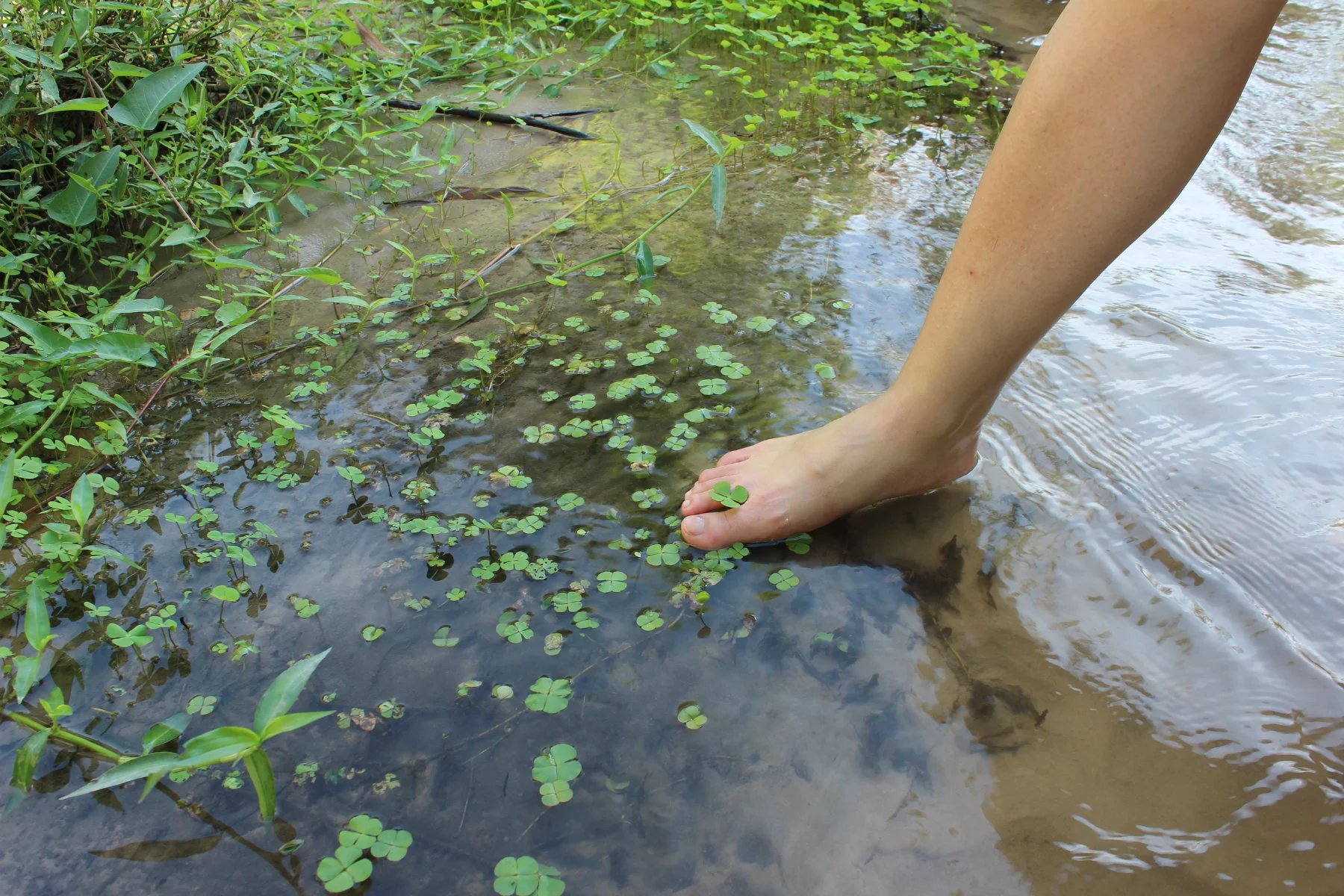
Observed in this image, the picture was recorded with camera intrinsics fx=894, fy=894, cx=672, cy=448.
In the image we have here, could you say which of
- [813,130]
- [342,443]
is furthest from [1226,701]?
[813,130]

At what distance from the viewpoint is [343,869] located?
49.7 inches

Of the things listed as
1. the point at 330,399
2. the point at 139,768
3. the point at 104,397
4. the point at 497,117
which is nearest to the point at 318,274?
the point at 330,399

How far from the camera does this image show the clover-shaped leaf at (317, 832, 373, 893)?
1.24 m

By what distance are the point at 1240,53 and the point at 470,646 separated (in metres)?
1.47

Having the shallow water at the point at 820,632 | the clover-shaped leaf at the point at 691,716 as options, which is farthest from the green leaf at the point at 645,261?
the clover-shaped leaf at the point at 691,716

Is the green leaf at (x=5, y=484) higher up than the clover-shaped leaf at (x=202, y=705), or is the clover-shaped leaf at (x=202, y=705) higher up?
the green leaf at (x=5, y=484)

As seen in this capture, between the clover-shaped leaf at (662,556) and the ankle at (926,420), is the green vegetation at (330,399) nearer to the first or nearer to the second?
the clover-shaped leaf at (662,556)

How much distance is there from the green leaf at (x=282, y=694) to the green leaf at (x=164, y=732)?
0.68 feet

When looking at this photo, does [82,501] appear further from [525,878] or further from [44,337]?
[525,878]

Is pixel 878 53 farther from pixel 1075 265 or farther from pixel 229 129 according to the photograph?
pixel 1075 265

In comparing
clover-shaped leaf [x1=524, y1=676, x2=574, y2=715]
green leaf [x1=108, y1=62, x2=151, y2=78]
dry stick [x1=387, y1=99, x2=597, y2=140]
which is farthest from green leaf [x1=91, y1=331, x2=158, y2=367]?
dry stick [x1=387, y1=99, x2=597, y2=140]

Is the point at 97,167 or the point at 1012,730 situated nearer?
the point at 1012,730

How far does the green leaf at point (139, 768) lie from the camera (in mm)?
1152

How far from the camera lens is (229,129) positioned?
3.02m
